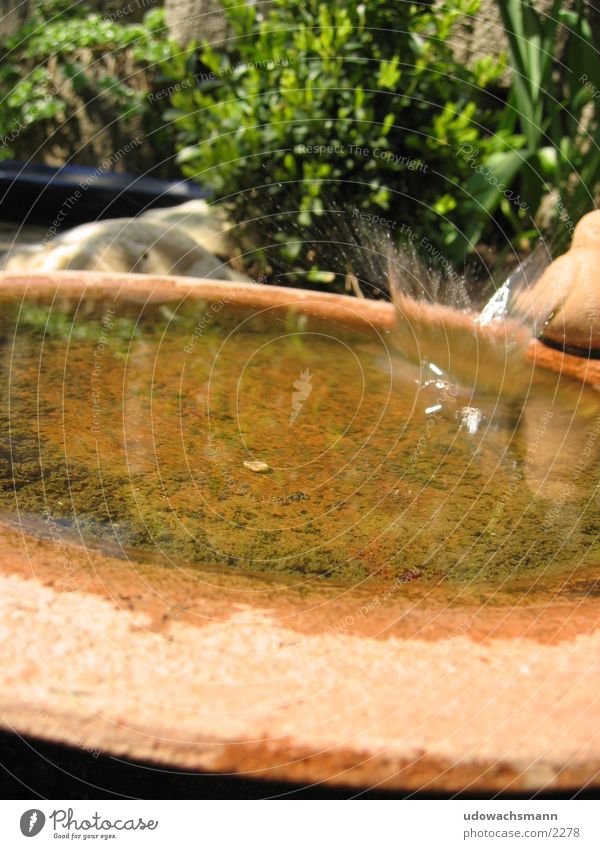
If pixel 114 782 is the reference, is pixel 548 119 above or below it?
above

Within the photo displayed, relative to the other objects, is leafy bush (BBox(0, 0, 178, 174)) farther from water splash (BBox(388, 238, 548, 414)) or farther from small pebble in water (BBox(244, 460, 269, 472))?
small pebble in water (BBox(244, 460, 269, 472))

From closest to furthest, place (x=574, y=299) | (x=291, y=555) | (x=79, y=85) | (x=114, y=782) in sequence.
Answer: (x=114, y=782)
(x=291, y=555)
(x=574, y=299)
(x=79, y=85)

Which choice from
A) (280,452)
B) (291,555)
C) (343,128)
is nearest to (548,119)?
(343,128)

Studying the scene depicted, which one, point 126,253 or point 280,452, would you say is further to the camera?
point 126,253

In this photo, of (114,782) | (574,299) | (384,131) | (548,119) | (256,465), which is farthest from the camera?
(548,119)

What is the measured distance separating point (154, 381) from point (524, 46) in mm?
2596

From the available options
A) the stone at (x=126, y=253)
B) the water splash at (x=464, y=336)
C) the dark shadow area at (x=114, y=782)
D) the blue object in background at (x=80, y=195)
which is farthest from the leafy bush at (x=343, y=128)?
the dark shadow area at (x=114, y=782)

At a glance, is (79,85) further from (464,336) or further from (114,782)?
(114,782)

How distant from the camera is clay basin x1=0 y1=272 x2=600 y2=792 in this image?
792mm

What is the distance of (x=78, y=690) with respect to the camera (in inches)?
31.5

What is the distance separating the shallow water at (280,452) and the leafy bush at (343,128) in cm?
121

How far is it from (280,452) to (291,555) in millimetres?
427

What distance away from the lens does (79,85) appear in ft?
17.5

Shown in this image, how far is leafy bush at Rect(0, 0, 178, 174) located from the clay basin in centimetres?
328
